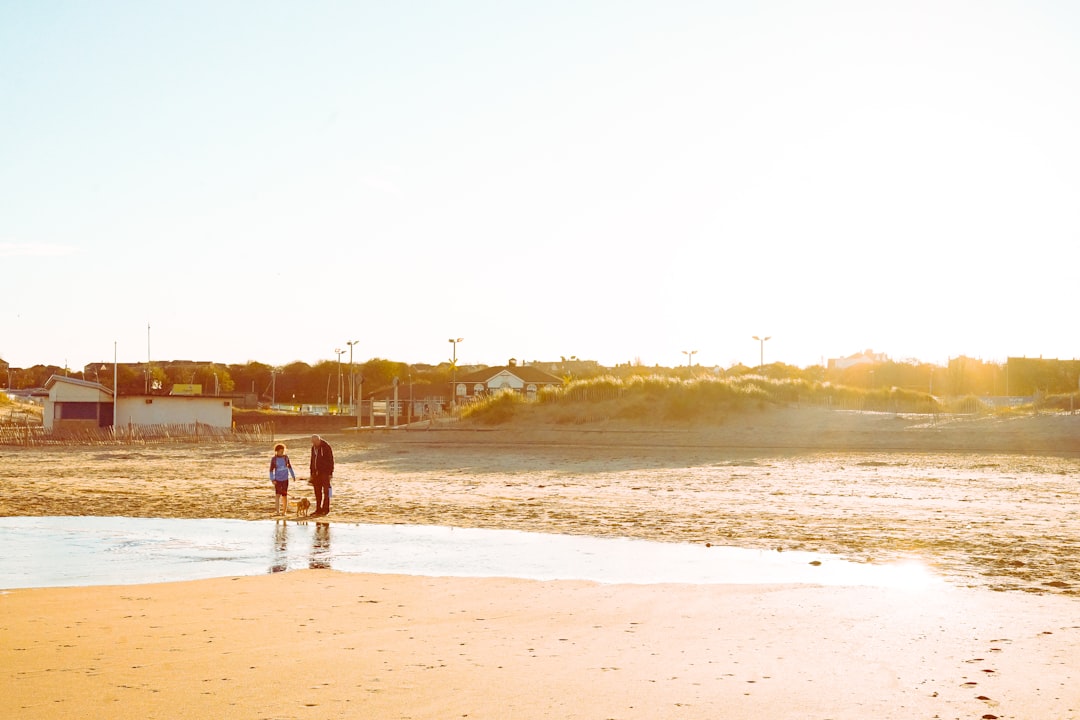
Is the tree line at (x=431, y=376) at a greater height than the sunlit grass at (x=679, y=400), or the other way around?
the tree line at (x=431, y=376)

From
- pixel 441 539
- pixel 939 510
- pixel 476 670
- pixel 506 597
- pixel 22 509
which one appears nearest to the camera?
pixel 476 670

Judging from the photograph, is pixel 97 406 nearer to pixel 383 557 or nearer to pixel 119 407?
pixel 119 407

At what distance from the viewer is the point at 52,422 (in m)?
59.1

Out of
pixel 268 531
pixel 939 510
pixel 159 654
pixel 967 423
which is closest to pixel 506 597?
pixel 159 654

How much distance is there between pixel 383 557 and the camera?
603 inches

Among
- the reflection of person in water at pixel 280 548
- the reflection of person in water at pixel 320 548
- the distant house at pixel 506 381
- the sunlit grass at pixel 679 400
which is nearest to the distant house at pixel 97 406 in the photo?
the sunlit grass at pixel 679 400

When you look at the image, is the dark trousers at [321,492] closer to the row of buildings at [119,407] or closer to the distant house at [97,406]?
the row of buildings at [119,407]

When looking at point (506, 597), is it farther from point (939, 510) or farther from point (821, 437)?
point (821, 437)

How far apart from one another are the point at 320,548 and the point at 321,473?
4.72 meters

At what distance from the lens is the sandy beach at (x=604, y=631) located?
7.43 metres

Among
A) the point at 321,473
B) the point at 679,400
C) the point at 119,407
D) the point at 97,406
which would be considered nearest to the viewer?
the point at 321,473

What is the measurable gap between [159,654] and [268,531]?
10.1 metres

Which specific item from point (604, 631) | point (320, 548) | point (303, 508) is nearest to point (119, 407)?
point (303, 508)

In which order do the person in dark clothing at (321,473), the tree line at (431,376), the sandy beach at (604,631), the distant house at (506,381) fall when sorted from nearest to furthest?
the sandy beach at (604,631), the person in dark clothing at (321,473), the tree line at (431,376), the distant house at (506,381)
